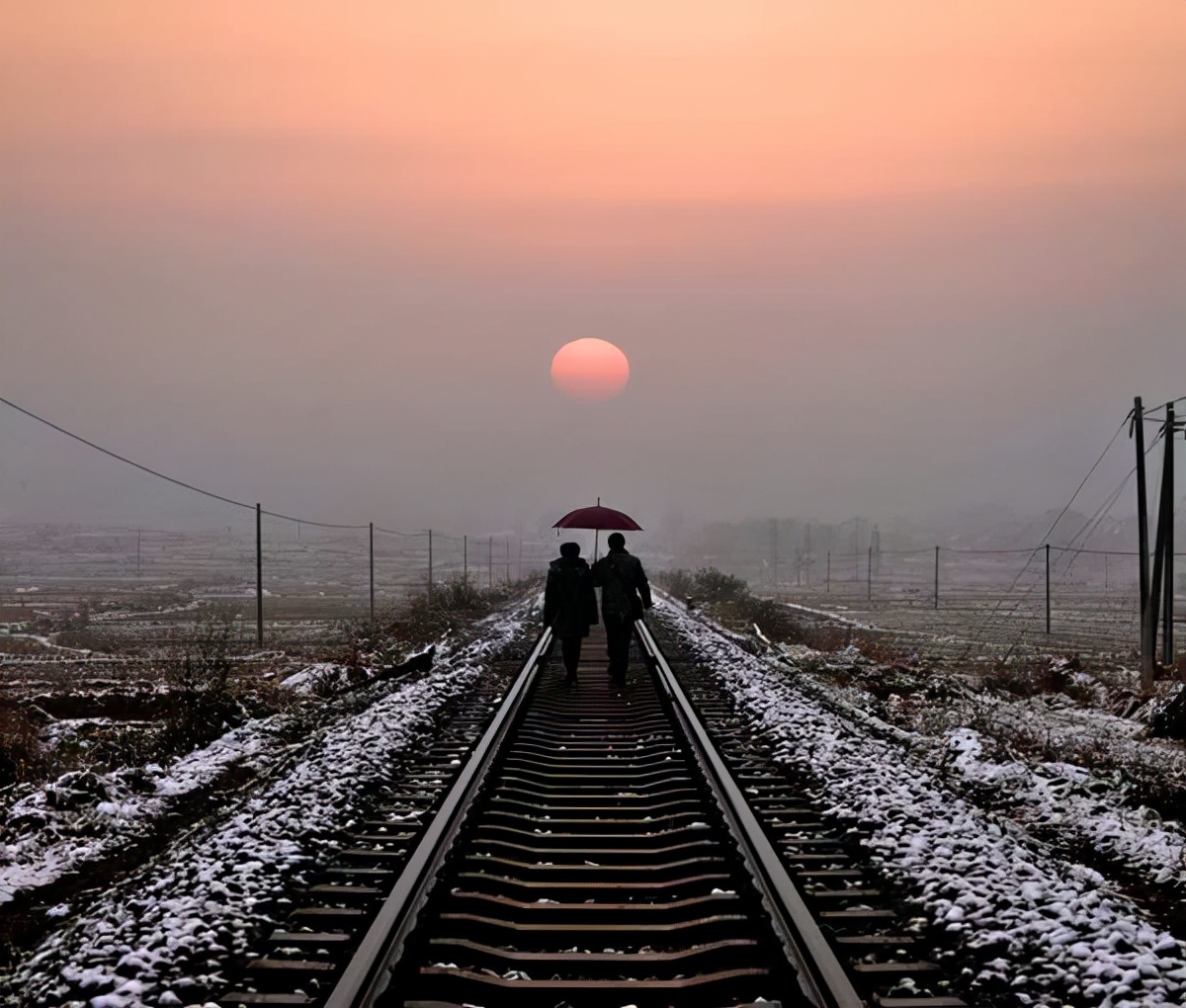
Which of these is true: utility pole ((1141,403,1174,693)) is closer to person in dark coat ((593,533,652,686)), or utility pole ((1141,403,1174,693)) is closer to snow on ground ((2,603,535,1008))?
person in dark coat ((593,533,652,686))

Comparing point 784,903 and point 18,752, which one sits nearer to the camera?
point 784,903

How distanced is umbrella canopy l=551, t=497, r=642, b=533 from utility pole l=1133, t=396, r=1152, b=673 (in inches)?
326

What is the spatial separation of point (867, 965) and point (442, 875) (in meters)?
2.13

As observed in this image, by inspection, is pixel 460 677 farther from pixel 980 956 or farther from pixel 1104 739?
pixel 980 956

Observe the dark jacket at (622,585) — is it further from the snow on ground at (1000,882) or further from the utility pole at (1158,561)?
the utility pole at (1158,561)

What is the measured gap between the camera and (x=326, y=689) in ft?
46.7

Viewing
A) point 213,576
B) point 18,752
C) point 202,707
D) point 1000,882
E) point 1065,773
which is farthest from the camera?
point 213,576

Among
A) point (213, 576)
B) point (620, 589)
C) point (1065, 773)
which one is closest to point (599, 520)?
point (620, 589)

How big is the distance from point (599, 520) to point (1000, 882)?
33.9 ft

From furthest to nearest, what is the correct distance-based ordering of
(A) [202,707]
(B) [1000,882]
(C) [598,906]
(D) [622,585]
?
(D) [622,585], (A) [202,707], (B) [1000,882], (C) [598,906]

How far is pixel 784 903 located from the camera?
470 cm

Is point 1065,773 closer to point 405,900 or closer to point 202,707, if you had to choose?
point 405,900

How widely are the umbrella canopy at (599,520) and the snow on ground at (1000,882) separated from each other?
5.89 metres

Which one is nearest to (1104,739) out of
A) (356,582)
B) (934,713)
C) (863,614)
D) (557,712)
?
(934,713)
